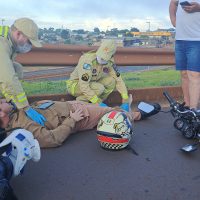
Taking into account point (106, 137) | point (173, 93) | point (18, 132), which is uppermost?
point (18, 132)

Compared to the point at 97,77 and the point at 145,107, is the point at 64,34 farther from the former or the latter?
the point at 145,107

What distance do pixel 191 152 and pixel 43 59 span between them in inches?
121

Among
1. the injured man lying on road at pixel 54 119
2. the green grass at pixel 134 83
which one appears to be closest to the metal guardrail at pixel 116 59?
the green grass at pixel 134 83

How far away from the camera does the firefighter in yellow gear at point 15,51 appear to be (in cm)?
432

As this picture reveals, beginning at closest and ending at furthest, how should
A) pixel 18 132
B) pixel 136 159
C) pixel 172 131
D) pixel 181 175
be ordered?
pixel 18 132 → pixel 181 175 → pixel 136 159 → pixel 172 131

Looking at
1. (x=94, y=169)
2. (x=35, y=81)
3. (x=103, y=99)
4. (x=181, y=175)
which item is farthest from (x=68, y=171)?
(x=35, y=81)

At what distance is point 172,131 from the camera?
5.32m

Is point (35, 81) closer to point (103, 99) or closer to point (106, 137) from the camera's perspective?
point (103, 99)

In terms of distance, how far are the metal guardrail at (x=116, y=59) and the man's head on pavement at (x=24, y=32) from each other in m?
1.45

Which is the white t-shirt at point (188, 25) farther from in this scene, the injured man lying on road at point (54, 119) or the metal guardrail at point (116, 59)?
the injured man lying on road at point (54, 119)

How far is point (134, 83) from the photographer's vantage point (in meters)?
8.69

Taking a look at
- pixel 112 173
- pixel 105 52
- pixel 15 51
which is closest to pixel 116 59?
pixel 105 52

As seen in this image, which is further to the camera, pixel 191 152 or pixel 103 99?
pixel 103 99

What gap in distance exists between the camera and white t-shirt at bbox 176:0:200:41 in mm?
5785
